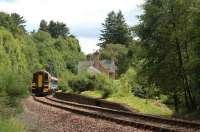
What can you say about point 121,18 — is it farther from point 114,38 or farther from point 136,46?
point 136,46

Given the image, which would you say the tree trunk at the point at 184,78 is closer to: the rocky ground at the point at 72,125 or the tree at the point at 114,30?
the rocky ground at the point at 72,125

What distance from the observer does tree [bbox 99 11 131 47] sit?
168750 millimetres

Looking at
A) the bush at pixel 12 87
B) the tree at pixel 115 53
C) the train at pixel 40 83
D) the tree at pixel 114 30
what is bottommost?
the bush at pixel 12 87

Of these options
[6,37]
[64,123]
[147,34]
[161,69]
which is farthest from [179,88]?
[6,37]

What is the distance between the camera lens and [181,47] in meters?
38.7

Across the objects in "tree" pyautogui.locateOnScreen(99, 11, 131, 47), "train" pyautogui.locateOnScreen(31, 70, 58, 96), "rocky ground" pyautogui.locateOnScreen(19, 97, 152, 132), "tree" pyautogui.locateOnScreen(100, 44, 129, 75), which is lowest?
"rocky ground" pyautogui.locateOnScreen(19, 97, 152, 132)

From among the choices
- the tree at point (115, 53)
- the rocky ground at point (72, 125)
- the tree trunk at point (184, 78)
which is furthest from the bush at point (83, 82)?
the tree at point (115, 53)

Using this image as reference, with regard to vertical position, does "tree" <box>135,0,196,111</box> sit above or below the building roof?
below

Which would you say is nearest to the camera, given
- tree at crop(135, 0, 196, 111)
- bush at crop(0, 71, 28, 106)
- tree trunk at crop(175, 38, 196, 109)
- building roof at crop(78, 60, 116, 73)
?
bush at crop(0, 71, 28, 106)

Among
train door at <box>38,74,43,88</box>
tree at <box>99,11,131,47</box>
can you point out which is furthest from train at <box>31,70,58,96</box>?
tree at <box>99,11,131,47</box>

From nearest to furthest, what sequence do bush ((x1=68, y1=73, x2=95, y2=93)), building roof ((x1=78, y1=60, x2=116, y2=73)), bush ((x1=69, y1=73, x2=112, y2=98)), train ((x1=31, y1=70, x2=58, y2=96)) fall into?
train ((x1=31, y1=70, x2=58, y2=96)), bush ((x1=69, y1=73, x2=112, y2=98)), bush ((x1=68, y1=73, x2=95, y2=93)), building roof ((x1=78, y1=60, x2=116, y2=73))

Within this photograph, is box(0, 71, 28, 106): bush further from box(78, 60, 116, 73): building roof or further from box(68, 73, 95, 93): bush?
box(78, 60, 116, 73): building roof

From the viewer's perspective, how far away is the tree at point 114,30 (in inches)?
6644

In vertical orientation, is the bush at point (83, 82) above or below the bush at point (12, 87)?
above
